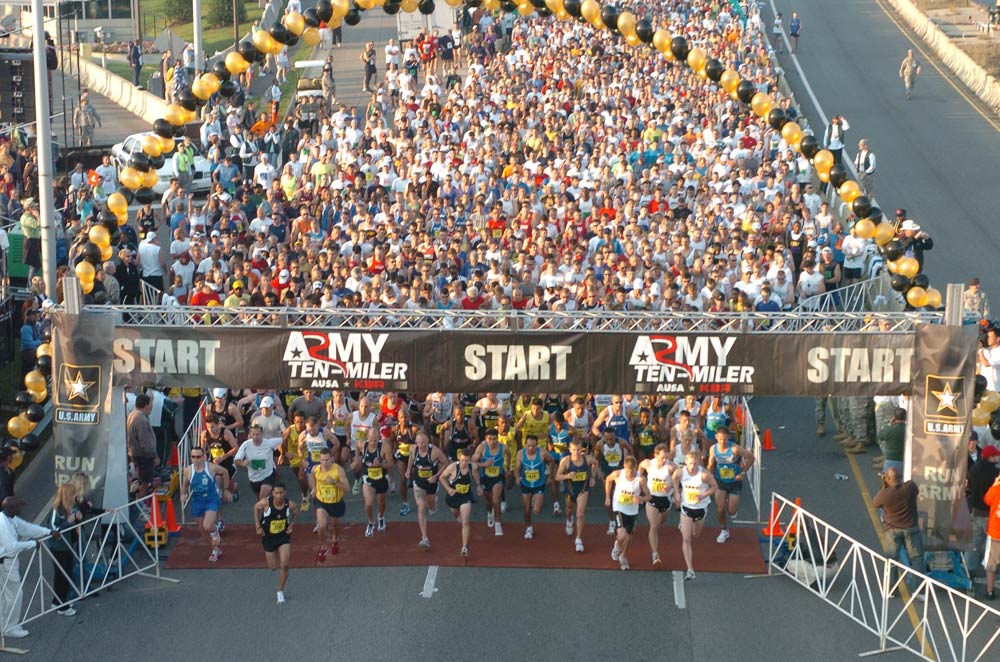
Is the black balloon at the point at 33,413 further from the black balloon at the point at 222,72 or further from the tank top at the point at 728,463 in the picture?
the tank top at the point at 728,463

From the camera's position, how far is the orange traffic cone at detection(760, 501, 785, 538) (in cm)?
1786

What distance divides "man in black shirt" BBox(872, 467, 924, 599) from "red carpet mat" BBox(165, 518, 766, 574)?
1.65 meters

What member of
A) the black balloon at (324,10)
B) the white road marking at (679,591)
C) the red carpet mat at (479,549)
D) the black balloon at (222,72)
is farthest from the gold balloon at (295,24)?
the white road marking at (679,591)

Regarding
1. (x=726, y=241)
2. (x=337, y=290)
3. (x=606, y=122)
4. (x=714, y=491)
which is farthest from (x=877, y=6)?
(x=714, y=491)

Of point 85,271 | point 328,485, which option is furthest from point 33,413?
point 328,485

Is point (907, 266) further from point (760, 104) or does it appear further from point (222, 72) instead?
point (222, 72)

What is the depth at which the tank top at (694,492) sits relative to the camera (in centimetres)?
1797

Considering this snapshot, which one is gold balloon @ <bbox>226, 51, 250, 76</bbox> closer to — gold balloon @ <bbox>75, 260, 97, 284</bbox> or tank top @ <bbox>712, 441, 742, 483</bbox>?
gold balloon @ <bbox>75, 260, 97, 284</bbox>

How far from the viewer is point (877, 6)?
5744 centimetres

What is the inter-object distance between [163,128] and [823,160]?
8219mm

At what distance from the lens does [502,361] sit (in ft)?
58.2

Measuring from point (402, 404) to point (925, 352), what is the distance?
23.6 ft

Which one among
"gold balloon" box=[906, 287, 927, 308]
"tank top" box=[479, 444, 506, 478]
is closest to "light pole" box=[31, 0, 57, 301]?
"tank top" box=[479, 444, 506, 478]

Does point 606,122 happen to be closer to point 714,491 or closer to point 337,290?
point 337,290
